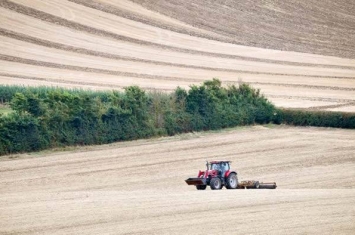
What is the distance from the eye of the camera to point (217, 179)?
31781 mm

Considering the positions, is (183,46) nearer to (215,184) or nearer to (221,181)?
(221,181)

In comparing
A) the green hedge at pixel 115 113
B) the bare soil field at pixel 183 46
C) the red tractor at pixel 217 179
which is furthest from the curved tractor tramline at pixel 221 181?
the bare soil field at pixel 183 46

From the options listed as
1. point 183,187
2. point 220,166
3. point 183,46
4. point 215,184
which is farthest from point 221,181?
point 183,46

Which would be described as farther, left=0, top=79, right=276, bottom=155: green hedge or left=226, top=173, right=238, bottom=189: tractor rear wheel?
left=0, top=79, right=276, bottom=155: green hedge

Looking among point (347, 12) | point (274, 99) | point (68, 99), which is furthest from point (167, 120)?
point (347, 12)

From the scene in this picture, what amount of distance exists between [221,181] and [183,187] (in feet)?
4.58

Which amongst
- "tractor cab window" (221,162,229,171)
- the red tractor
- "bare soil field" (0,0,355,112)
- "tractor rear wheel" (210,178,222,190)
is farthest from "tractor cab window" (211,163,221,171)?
"bare soil field" (0,0,355,112)

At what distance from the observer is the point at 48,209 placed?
26766 millimetres

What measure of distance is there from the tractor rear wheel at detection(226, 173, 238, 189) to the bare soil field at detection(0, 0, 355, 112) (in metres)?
16.9

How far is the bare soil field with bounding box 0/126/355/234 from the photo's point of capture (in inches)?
963

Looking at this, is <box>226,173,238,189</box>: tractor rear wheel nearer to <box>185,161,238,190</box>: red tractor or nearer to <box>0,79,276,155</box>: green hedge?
<box>185,161,238,190</box>: red tractor

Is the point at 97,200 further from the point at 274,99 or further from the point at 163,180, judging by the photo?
the point at 274,99

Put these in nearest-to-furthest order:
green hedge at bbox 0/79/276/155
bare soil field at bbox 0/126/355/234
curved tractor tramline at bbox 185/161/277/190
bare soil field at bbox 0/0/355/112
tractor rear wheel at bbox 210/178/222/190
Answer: bare soil field at bbox 0/126/355/234 < curved tractor tramline at bbox 185/161/277/190 < tractor rear wheel at bbox 210/178/222/190 < green hedge at bbox 0/79/276/155 < bare soil field at bbox 0/0/355/112

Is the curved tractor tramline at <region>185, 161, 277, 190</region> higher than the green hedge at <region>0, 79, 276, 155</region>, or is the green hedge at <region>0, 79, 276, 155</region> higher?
the green hedge at <region>0, 79, 276, 155</region>
